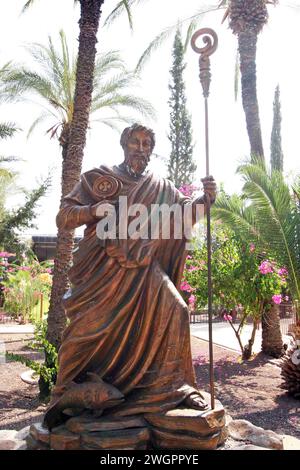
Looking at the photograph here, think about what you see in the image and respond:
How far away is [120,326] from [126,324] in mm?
49

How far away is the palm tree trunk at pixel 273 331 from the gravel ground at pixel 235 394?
1.01 feet

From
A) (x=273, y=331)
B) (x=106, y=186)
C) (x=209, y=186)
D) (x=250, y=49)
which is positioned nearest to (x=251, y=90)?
(x=250, y=49)

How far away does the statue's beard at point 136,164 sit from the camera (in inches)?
146

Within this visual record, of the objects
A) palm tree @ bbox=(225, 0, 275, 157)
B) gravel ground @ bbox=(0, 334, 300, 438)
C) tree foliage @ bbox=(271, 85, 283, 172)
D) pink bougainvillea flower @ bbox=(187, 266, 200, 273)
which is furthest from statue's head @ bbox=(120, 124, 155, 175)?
tree foliage @ bbox=(271, 85, 283, 172)

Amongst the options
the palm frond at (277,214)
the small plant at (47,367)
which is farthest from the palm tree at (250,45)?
the small plant at (47,367)

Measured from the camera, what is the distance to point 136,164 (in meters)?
3.71

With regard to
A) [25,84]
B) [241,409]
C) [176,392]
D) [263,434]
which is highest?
[25,84]

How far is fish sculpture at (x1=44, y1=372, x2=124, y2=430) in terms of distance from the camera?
10.3 ft

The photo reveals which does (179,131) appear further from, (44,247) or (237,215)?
(237,215)

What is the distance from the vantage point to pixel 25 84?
1195cm

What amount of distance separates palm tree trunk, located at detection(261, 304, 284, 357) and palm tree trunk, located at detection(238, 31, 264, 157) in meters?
4.02
